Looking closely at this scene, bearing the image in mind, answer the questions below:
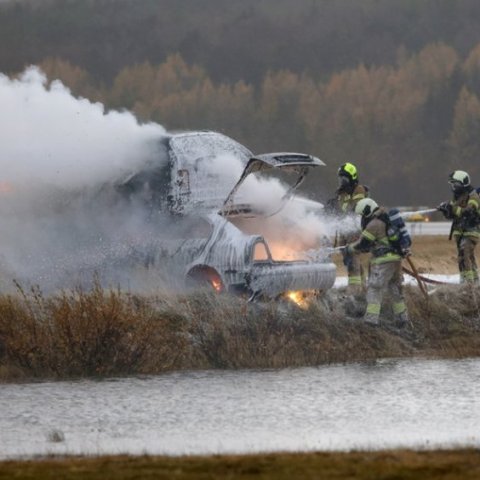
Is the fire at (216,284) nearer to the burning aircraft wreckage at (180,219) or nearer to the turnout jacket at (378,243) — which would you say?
the burning aircraft wreckage at (180,219)

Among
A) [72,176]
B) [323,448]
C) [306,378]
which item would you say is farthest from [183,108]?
[323,448]

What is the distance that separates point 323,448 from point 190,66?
64.7m

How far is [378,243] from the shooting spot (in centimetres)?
1792

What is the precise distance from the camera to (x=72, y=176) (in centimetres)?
1970

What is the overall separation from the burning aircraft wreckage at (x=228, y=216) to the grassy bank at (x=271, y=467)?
24.4ft

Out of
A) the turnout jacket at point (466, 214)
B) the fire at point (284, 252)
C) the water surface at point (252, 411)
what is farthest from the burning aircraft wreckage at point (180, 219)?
the water surface at point (252, 411)

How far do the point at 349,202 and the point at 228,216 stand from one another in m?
2.47

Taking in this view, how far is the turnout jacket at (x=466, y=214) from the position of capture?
817 inches

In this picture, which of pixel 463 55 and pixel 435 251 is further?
pixel 463 55

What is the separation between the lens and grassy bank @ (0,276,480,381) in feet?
50.9

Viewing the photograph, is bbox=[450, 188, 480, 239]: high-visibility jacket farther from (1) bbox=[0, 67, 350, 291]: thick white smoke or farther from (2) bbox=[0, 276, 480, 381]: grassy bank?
(2) bbox=[0, 276, 480, 381]: grassy bank

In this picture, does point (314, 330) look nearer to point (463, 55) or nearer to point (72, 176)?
point (72, 176)

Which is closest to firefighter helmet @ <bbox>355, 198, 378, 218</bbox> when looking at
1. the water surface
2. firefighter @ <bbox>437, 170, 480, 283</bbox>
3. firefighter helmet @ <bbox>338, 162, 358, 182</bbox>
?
firefighter helmet @ <bbox>338, 162, 358, 182</bbox>

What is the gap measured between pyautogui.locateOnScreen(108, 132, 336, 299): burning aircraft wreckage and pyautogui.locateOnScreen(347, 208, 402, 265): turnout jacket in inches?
22.8
